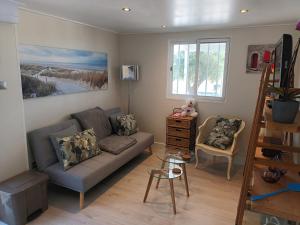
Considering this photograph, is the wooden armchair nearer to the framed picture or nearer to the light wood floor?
the light wood floor

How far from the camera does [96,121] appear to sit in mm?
3467

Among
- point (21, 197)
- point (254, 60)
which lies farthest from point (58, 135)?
point (254, 60)

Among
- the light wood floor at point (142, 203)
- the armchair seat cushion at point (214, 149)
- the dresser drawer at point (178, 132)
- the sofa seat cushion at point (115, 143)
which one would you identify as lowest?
the light wood floor at point (142, 203)

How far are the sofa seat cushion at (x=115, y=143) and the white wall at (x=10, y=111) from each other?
1.06 meters

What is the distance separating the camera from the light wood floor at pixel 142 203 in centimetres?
226

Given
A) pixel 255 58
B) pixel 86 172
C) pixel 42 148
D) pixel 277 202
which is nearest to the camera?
pixel 277 202

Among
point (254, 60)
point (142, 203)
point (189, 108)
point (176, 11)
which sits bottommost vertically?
point (142, 203)

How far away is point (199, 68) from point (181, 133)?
1189 millimetres

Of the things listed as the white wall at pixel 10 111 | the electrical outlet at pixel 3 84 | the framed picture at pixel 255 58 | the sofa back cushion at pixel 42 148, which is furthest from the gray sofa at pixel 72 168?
the framed picture at pixel 255 58

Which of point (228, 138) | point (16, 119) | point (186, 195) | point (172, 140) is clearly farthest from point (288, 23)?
point (16, 119)

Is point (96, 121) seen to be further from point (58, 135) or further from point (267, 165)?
point (267, 165)

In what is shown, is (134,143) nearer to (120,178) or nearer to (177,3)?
(120,178)

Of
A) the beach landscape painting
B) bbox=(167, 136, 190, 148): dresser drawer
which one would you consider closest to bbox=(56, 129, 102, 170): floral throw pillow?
the beach landscape painting

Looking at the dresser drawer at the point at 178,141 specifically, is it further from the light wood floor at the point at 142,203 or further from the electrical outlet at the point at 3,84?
the electrical outlet at the point at 3,84
